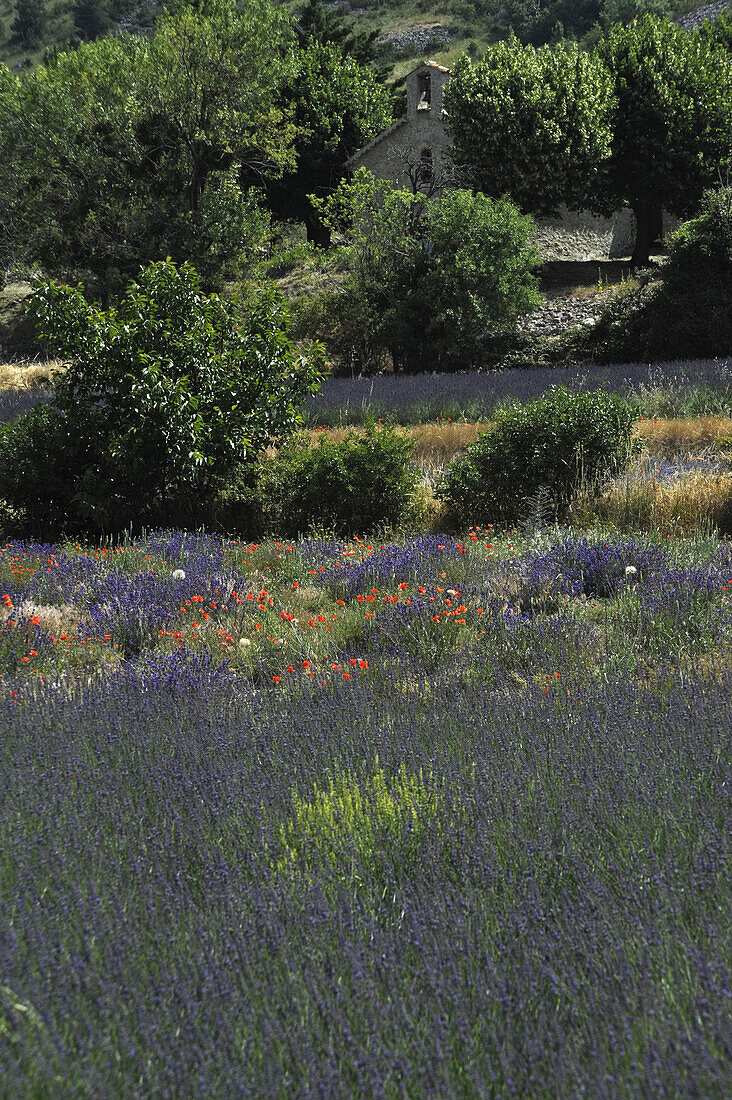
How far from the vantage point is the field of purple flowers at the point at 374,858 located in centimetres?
176

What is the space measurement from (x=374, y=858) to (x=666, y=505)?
573 cm

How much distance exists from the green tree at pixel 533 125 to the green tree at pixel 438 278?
18.2 feet

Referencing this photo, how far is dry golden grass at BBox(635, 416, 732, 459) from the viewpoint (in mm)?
9109

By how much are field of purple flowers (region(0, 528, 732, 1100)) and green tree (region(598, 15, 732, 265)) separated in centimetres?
2397

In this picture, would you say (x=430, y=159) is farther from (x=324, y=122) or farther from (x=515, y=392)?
(x=515, y=392)

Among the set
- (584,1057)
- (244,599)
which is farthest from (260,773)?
(244,599)

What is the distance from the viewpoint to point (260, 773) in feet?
9.96

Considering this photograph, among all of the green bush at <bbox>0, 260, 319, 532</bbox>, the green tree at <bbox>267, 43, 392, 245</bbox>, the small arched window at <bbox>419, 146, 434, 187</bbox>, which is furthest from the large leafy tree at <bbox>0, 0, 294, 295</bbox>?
the green bush at <bbox>0, 260, 319, 532</bbox>

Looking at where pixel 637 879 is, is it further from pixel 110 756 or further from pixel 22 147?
pixel 22 147

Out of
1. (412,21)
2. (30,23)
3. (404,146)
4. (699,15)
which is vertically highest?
(30,23)

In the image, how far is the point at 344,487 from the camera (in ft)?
26.9

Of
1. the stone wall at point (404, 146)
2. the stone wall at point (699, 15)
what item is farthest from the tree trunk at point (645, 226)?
the stone wall at point (699, 15)

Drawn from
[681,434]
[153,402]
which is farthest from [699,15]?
[153,402]

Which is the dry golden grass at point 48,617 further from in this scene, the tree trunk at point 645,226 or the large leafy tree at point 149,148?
the tree trunk at point 645,226
